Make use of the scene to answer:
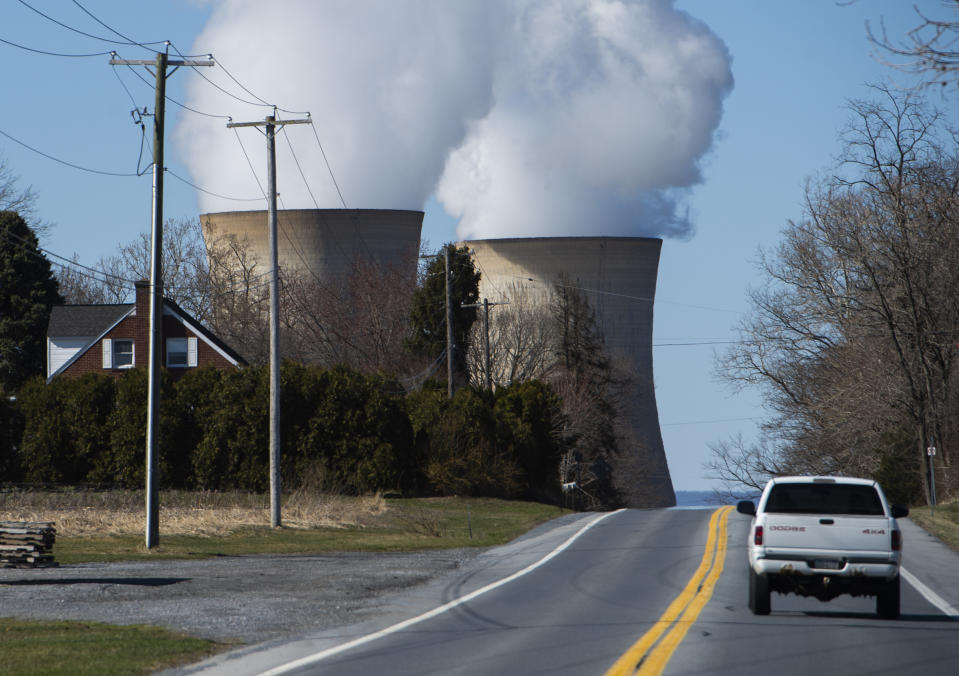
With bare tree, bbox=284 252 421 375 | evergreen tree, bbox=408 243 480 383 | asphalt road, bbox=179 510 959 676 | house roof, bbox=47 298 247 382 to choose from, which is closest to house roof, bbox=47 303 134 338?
house roof, bbox=47 298 247 382

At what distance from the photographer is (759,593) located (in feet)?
45.6

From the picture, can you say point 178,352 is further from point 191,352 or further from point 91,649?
point 91,649

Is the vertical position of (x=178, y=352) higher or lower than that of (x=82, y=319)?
lower

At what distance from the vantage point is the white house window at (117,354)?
172ft

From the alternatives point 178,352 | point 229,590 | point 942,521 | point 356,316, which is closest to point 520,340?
point 356,316

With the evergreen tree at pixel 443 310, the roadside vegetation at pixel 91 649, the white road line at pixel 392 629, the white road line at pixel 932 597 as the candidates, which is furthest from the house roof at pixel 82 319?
the roadside vegetation at pixel 91 649

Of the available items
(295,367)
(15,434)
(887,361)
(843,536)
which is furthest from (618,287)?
(843,536)

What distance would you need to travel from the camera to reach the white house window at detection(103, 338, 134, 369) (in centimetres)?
5255

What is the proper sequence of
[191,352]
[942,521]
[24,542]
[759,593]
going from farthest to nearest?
[191,352], [942,521], [24,542], [759,593]

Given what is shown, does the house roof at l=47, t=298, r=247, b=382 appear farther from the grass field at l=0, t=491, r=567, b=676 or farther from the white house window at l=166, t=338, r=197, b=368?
the grass field at l=0, t=491, r=567, b=676

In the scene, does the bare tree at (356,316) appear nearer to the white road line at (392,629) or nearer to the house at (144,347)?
the house at (144,347)

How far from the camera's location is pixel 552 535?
27438 millimetres

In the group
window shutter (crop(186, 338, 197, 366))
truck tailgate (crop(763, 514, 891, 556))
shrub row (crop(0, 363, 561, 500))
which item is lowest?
truck tailgate (crop(763, 514, 891, 556))

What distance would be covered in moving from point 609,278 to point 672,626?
45.4m
